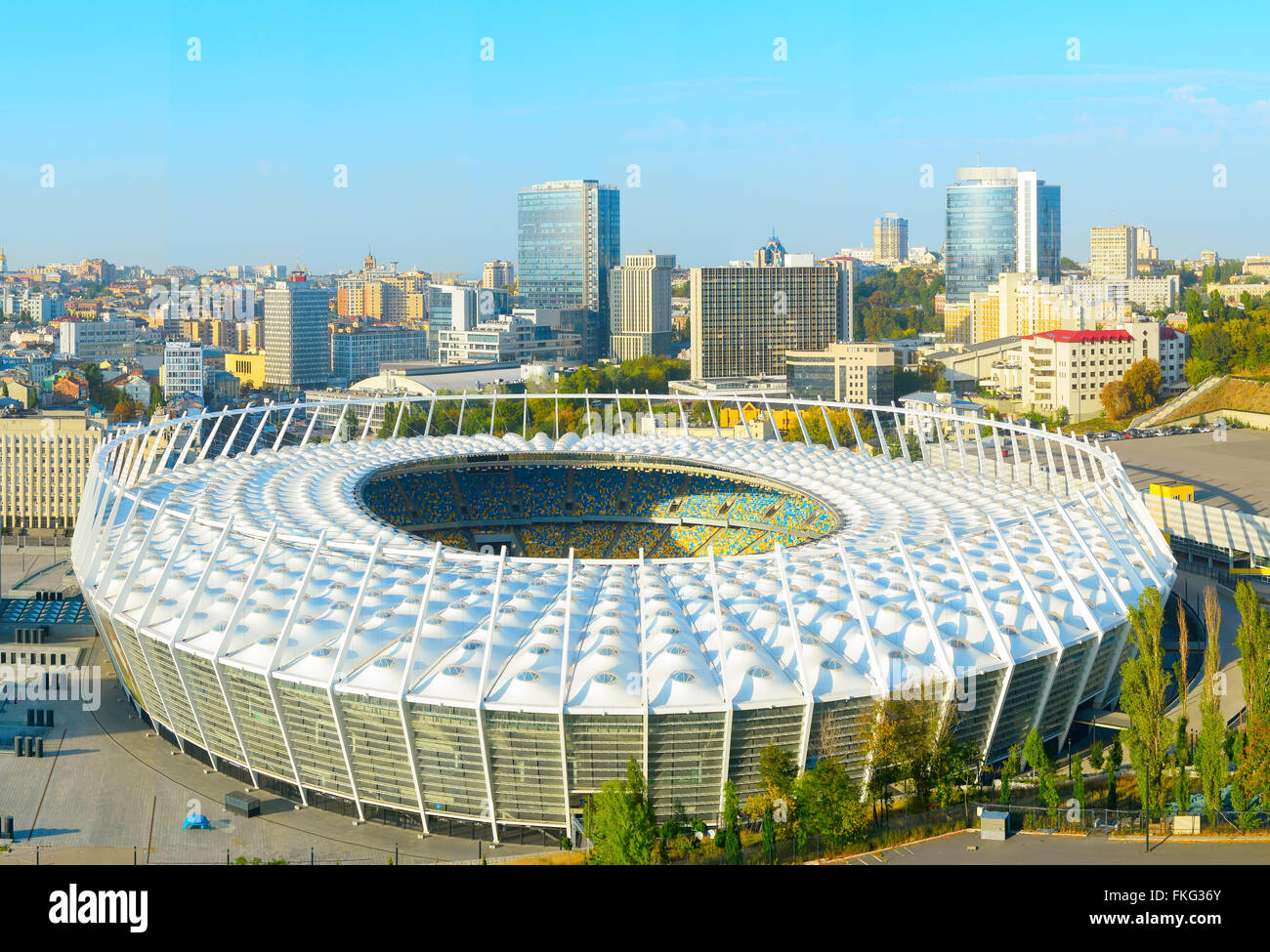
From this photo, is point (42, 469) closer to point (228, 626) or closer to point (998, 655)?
point (228, 626)

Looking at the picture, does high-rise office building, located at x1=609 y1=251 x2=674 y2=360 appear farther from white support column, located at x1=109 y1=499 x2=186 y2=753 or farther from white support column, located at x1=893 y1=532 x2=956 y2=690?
white support column, located at x1=893 y1=532 x2=956 y2=690

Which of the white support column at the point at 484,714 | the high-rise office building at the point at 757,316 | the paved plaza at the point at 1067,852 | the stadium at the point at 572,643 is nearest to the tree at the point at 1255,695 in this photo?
the paved plaza at the point at 1067,852

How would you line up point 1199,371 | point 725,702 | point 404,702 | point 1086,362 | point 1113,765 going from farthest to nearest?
point 1086,362 < point 1199,371 < point 1113,765 < point 404,702 < point 725,702

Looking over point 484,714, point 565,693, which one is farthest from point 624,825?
point 484,714

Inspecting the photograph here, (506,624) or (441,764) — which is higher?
(506,624)

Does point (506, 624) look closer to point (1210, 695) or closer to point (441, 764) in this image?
point (441, 764)

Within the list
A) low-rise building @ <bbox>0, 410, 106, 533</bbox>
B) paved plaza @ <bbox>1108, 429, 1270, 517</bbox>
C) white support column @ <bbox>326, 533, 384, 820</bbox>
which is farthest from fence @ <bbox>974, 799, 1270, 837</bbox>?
low-rise building @ <bbox>0, 410, 106, 533</bbox>
